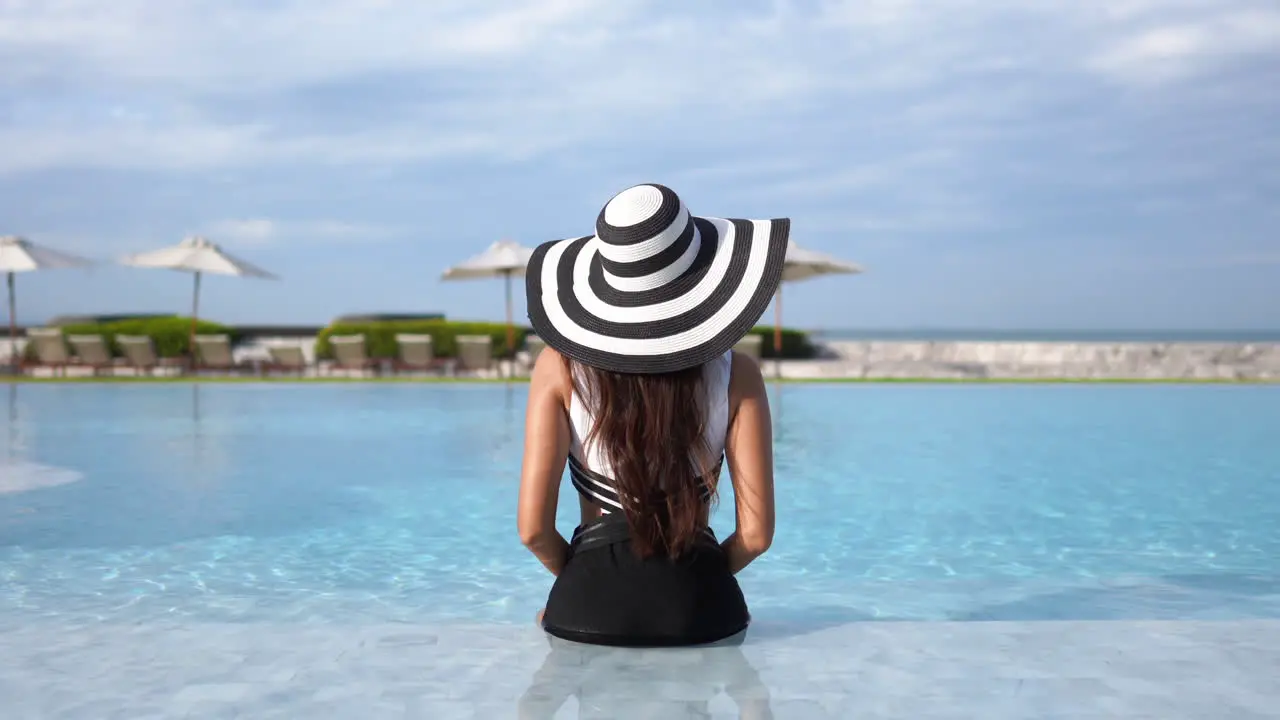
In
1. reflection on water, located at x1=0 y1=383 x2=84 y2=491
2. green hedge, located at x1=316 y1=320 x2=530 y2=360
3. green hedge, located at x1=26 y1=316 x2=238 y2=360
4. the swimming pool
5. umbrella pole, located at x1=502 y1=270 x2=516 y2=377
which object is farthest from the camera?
green hedge, located at x1=26 y1=316 x2=238 y2=360

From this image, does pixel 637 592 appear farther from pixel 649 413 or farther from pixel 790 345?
pixel 790 345

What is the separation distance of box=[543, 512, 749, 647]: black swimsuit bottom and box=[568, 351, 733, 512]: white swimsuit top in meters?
0.07

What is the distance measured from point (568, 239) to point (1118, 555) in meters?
4.51

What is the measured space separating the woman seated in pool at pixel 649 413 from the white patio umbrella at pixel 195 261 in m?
21.2

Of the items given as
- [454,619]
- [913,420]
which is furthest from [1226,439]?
[454,619]

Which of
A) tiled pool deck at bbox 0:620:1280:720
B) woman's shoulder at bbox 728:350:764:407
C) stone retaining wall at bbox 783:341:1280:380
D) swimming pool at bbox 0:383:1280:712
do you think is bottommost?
Answer: swimming pool at bbox 0:383:1280:712

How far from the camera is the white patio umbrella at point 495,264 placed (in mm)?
22062

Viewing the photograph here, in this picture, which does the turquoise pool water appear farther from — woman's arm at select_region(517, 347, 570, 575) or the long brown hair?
woman's arm at select_region(517, 347, 570, 575)

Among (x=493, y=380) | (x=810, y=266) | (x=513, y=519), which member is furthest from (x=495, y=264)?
(x=513, y=519)

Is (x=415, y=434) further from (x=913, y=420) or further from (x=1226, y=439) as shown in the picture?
(x=1226, y=439)

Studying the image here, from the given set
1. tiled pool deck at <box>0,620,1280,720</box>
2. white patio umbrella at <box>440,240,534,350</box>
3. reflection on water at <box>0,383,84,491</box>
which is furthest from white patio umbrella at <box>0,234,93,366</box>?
tiled pool deck at <box>0,620,1280,720</box>

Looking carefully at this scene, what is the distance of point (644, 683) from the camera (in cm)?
275

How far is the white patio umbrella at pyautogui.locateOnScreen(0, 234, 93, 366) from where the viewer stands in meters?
21.6

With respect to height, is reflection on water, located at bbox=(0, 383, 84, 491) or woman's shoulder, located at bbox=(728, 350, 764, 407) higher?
woman's shoulder, located at bbox=(728, 350, 764, 407)
